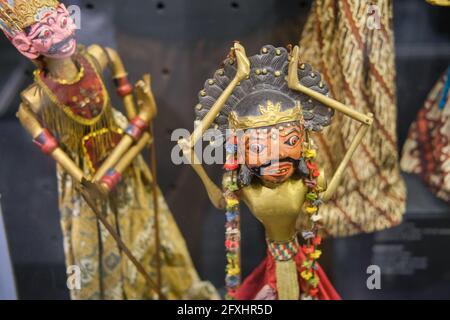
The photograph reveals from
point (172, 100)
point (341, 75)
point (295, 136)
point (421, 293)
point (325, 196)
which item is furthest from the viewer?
point (421, 293)

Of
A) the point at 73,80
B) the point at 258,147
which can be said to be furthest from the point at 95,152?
the point at 258,147

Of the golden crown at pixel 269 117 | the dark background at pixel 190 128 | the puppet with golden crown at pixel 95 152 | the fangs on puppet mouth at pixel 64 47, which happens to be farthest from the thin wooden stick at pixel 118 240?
the golden crown at pixel 269 117

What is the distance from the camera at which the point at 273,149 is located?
114 cm

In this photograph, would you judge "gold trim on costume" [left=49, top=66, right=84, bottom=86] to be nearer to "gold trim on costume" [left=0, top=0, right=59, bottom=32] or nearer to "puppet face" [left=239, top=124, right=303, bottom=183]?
"gold trim on costume" [left=0, top=0, right=59, bottom=32]

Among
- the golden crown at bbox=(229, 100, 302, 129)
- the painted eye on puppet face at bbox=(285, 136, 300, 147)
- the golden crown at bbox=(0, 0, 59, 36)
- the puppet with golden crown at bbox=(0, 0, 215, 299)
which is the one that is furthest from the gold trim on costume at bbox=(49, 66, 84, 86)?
the painted eye on puppet face at bbox=(285, 136, 300, 147)

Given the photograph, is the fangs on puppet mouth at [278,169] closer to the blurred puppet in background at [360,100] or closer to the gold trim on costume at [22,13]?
the blurred puppet in background at [360,100]

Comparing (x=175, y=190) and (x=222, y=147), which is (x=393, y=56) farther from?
(x=175, y=190)

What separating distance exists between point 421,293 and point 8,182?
1325 mm

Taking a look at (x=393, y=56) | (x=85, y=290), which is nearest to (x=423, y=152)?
(x=393, y=56)

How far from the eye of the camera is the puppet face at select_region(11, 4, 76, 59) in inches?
46.0

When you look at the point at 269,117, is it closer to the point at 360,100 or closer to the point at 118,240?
the point at 360,100

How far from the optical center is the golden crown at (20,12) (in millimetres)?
1143

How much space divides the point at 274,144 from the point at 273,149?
1cm

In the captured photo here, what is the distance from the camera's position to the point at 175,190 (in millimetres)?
1603
